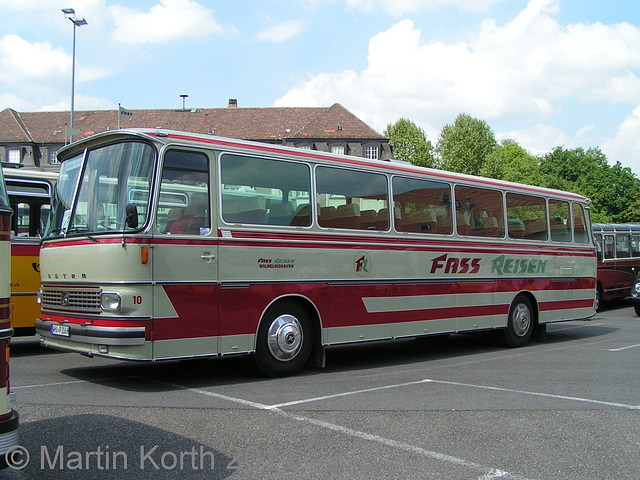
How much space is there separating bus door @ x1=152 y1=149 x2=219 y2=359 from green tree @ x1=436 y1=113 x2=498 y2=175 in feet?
211

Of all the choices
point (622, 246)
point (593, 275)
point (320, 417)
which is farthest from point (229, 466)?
point (622, 246)

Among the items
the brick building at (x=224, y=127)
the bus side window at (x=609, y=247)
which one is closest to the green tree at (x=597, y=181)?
the brick building at (x=224, y=127)

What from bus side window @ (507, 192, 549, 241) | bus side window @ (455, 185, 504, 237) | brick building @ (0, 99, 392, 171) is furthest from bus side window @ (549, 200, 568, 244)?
brick building @ (0, 99, 392, 171)

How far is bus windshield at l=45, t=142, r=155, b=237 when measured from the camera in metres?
7.73

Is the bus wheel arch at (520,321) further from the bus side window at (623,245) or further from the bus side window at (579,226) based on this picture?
the bus side window at (623,245)

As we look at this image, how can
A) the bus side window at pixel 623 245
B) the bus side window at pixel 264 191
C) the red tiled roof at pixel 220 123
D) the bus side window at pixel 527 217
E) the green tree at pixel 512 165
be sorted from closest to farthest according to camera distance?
the bus side window at pixel 264 191 → the bus side window at pixel 527 217 → the bus side window at pixel 623 245 → the green tree at pixel 512 165 → the red tiled roof at pixel 220 123

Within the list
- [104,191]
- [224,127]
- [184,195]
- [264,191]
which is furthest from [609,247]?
[224,127]

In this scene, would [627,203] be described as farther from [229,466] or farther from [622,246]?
[229,466]

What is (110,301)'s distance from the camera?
24.6 feet

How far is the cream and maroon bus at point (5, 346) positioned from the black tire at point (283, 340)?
4.49 m

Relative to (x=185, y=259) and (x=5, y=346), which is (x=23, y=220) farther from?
(x=5, y=346)

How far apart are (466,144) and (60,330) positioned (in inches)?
2641

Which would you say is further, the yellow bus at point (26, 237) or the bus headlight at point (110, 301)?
the yellow bus at point (26, 237)

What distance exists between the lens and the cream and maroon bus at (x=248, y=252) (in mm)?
7633
